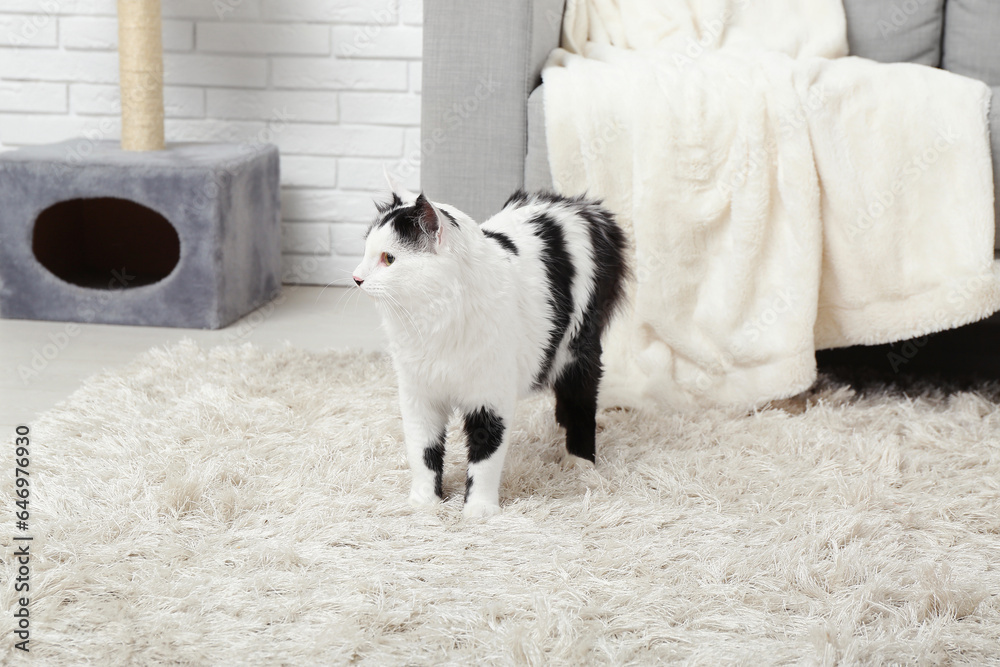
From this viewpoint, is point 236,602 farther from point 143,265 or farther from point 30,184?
point 143,265

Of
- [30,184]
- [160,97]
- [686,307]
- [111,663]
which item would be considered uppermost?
[160,97]

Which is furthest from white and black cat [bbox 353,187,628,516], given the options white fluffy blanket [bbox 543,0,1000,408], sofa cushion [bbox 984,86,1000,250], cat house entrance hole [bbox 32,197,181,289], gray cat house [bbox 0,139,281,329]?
cat house entrance hole [bbox 32,197,181,289]

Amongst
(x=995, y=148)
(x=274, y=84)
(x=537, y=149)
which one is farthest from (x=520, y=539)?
(x=274, y=84)

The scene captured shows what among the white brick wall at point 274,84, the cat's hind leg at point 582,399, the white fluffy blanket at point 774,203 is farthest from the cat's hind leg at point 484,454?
the white brick wall at point 274,84

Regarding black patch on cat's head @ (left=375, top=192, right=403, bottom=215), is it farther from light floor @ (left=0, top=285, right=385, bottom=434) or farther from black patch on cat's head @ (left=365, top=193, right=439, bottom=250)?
light floor @ (left=0, top=285, right=385, bottom=434)

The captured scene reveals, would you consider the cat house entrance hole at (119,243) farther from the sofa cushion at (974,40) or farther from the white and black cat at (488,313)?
the sofa cushion at (974,40)

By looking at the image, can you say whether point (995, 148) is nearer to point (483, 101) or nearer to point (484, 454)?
point (483, 101)

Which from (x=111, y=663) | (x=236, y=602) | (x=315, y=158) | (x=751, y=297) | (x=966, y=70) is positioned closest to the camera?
(x=111, y=663)

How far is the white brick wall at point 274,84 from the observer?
2355mm

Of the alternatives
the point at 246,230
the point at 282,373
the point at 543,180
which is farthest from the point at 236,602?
the point at 246,230

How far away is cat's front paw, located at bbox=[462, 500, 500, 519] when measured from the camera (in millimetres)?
1141

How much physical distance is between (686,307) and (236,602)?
96 cm

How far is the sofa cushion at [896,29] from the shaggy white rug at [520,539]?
33.2 inches

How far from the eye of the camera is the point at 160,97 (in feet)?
7.01
